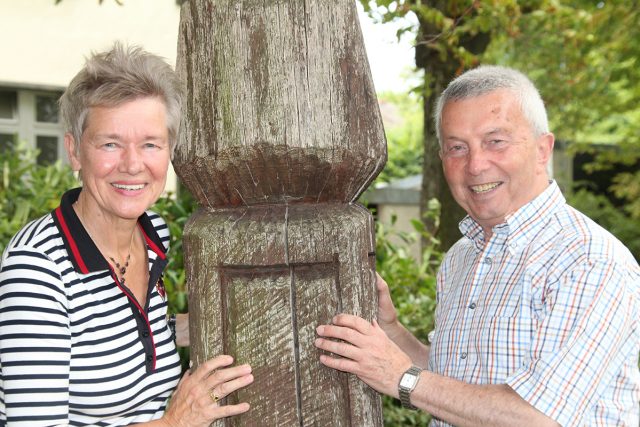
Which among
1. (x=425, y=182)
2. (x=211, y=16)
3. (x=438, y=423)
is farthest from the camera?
(x=425, y=182)

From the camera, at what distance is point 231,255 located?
1696 mm

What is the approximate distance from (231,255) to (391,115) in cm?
3461

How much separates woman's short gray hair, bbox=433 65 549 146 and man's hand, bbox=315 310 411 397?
82 centimetres

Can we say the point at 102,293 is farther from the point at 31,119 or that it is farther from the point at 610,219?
the point at 610,219

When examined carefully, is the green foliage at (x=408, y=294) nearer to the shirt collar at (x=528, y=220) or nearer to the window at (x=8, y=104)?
the shirt collar at (x=528, y=220)

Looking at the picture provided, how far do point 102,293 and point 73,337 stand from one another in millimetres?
147

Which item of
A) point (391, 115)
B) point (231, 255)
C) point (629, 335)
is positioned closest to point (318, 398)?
point (231, 255)

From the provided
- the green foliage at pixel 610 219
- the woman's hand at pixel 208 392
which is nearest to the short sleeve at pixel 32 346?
the woman's hand at pixel 208 392

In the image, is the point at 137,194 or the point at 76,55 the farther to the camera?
the point at 76,55

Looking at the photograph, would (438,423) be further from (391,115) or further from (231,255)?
(391,115)

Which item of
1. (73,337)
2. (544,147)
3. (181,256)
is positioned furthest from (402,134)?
(73,337)

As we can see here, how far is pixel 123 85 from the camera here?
6.29 feet

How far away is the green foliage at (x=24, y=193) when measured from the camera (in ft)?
15.7

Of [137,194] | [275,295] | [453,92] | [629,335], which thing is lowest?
[629,335]
